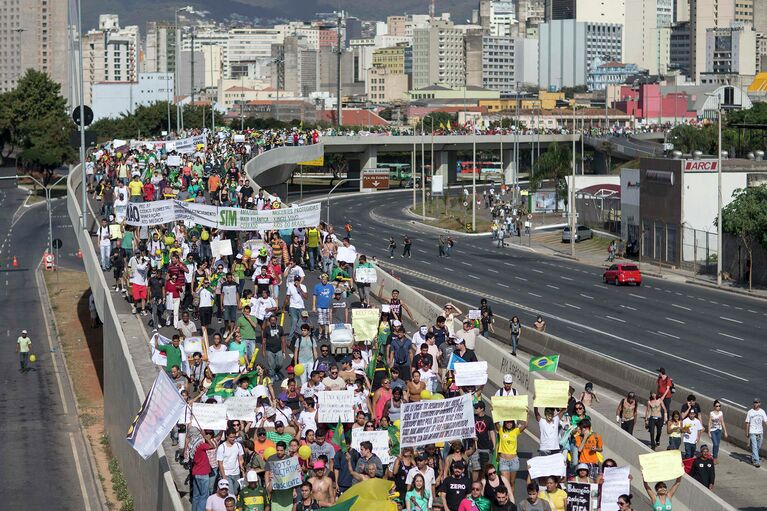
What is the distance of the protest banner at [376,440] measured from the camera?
18.9m

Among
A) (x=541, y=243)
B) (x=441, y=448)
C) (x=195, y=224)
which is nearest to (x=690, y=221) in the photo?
(x=541, y=243)

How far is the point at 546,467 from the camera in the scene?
17891mm

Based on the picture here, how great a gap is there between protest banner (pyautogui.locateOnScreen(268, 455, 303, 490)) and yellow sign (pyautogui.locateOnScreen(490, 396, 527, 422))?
12.2 feet

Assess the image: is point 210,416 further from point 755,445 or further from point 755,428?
point 755,445

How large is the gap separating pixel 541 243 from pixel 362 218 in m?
21.3

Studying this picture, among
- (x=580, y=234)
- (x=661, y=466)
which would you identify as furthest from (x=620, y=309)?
(x=661, y=466)

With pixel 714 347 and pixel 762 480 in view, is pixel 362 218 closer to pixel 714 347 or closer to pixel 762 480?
pixel 714 347

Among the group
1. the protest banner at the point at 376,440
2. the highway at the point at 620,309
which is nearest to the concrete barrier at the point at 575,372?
the highway at the point at 620,309

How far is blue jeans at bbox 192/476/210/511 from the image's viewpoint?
61.8 feet

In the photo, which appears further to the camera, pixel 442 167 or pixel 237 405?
pixel 442 167

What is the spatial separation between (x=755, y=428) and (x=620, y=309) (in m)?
27.5

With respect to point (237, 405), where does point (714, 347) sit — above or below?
below

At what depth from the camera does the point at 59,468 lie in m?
32.7

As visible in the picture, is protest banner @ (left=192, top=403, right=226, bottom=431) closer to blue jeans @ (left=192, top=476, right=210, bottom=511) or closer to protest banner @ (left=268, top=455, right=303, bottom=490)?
blue jeans @ (left=192, top=476, right=210, bottom=511)
